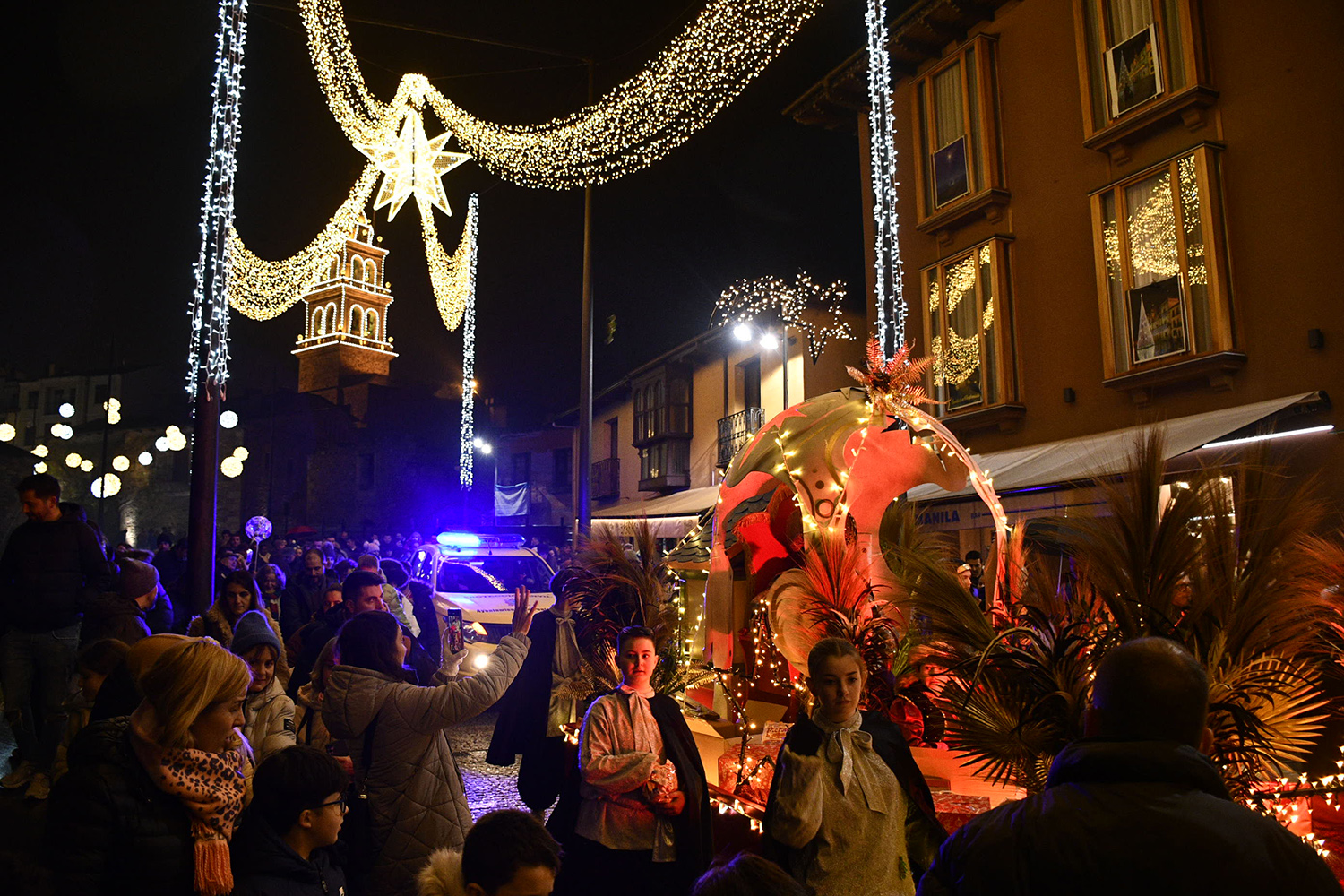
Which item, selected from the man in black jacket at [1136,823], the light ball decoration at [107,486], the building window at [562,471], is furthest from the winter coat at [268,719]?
the building window at [562,471]

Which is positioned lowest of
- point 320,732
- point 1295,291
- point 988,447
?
point 320,732

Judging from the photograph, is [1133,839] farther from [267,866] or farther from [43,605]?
[43,605]

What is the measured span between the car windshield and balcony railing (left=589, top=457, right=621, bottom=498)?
71.1ft

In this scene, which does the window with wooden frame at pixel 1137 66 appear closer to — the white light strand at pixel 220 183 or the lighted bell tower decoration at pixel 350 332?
the white light strand at pixel 220 183

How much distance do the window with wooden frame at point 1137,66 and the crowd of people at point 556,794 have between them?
10.8 metres

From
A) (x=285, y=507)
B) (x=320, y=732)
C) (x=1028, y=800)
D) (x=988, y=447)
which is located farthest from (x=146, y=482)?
(x=1028, y=800)

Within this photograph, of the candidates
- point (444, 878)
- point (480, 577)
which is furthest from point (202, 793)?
point (480, 577)

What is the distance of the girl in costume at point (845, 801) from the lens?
321 cm

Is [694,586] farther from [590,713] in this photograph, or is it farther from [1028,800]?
[1028,800]

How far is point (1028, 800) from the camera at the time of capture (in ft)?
6.47

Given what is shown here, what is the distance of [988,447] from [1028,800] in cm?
1384

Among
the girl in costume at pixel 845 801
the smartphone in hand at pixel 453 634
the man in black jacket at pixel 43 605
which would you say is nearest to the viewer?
the girl in costume at pixel 845 801

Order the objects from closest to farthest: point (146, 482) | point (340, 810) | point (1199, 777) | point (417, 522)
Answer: point (1199, 777)
point (340, 810)
point (146, 482)
point (417, 522)

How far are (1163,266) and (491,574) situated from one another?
11.0m
